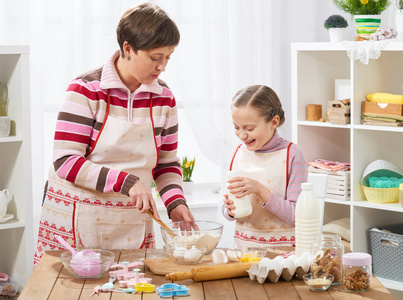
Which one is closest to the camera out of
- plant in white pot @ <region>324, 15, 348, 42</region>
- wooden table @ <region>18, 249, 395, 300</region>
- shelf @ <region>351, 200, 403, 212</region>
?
wooden table @ <region>18, 249, 395, 300</region>

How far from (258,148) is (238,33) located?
6.05 ft

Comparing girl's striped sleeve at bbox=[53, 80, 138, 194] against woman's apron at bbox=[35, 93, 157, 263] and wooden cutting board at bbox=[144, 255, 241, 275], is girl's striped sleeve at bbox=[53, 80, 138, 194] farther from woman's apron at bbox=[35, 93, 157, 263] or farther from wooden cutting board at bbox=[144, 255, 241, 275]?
wooden cutting board at bbox=[144, 255, 241, 275]

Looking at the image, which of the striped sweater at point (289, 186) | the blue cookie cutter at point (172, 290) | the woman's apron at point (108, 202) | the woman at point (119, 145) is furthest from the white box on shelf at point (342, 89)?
the blue cookie cutter at point (172, 290)

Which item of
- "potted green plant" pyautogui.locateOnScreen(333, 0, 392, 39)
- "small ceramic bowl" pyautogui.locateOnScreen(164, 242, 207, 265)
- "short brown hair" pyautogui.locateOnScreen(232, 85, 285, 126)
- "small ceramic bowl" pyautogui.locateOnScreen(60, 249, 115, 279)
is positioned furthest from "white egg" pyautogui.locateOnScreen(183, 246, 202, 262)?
"potted green plant" pyautogui.locateOnScreen(333, 0, 392, 39)

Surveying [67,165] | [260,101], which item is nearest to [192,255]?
[67,165]

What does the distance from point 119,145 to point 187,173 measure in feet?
6.22

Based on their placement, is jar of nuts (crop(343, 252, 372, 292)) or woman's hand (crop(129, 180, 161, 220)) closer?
jar of nuts (crop(343, 252, 372, 292))

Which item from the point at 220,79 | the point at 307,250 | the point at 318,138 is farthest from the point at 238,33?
the point at 307,250

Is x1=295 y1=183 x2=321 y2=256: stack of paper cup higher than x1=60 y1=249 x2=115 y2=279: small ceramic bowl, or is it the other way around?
x1=295 y1=183 x2=321 y2=256: stack of paper cup

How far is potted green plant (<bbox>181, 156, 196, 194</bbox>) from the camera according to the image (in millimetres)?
3895

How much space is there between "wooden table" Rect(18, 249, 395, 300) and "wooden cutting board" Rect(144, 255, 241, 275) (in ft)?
0.06

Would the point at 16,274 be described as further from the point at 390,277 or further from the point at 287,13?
the point at 287,13

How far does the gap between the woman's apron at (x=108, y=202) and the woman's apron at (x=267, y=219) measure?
336 mm

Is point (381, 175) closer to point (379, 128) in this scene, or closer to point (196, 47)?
point (379, 128)
